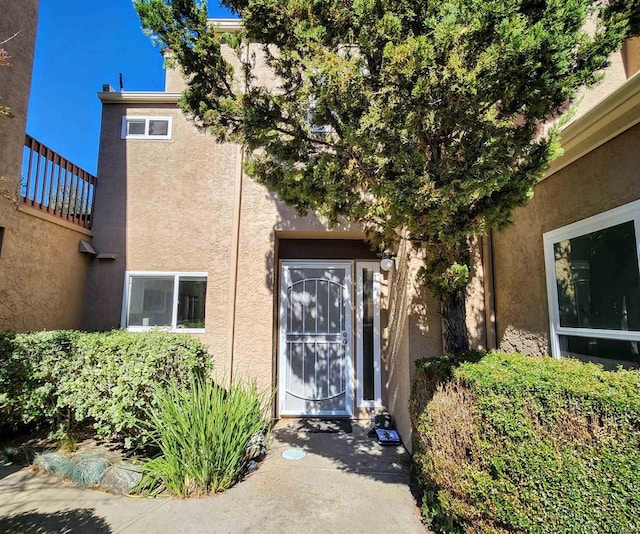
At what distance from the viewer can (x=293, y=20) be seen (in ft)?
10.5

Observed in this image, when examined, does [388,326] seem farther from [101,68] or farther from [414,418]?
[101,68]

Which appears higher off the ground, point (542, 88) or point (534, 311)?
point (542, 88)

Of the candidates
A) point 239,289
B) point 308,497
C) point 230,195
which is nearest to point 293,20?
point 230,195

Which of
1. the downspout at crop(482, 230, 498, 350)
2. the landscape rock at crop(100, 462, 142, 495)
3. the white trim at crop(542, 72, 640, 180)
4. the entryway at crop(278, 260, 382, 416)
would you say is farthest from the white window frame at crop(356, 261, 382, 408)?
the landscape rock at crop(100, 462, 142, 495)

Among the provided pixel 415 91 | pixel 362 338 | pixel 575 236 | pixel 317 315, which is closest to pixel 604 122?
pixel 575 236

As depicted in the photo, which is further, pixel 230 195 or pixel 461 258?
pixel 230 195

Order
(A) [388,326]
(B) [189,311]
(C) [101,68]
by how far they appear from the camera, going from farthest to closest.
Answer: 1. (C) [101,68]
2. (B) [189,311]
3. (A) [388,326]

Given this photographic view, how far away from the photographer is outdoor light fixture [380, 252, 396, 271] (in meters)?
6.23

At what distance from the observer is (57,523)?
3600 mm

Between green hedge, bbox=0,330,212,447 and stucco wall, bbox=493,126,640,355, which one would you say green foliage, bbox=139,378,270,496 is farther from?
stucco wall, bbox=493,126,640,355

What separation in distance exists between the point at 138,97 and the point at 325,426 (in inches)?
351

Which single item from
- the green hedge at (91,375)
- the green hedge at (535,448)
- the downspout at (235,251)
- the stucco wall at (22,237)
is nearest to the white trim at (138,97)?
the stucco wall at (22,237)

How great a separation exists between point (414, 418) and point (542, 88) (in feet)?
12.3

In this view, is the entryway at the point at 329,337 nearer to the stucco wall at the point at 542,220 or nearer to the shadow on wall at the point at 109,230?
the stucco wall at the point at 542,220
